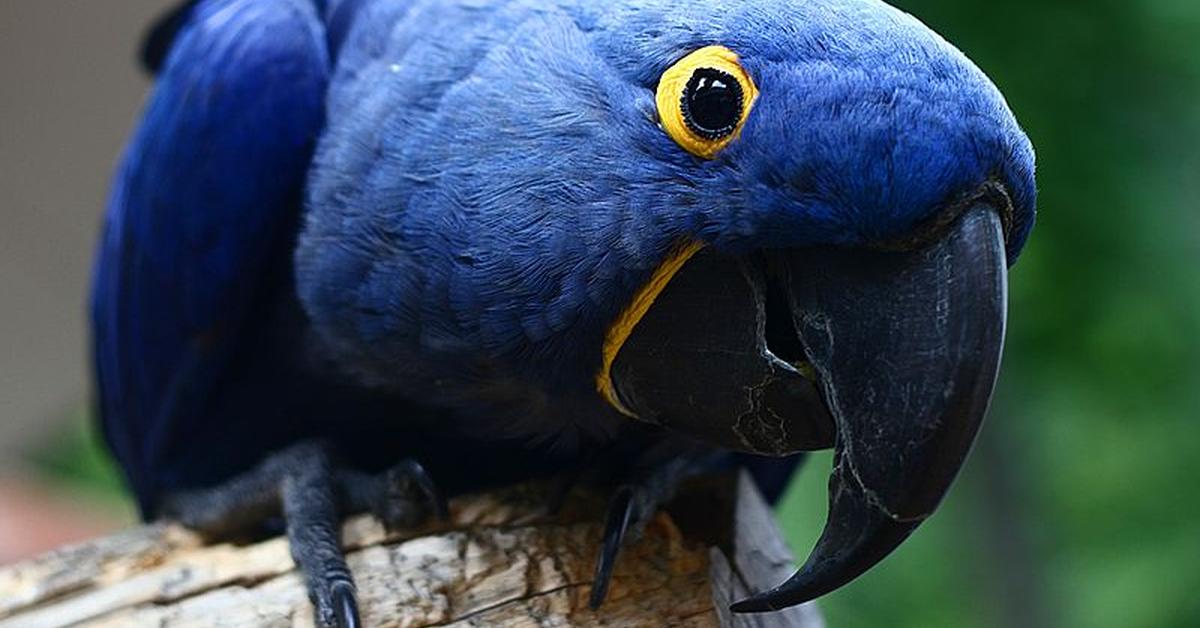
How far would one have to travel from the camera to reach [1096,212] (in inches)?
80.9

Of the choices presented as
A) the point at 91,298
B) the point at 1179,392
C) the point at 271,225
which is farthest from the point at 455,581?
the point at 1179,392

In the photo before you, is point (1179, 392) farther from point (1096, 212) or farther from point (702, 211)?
point (702, 211)

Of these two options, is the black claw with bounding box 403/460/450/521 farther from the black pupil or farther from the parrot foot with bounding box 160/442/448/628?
the black pupil

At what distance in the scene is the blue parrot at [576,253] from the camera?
89 cm

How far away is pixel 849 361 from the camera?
0.89 m

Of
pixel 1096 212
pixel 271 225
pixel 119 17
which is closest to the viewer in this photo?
pixel 271 225

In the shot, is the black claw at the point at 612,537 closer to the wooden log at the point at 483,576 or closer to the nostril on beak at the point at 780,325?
the wooden log at the point at 483,576

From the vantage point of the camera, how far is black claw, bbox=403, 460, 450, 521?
1219 mm

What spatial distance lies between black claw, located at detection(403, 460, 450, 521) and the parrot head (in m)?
0.17

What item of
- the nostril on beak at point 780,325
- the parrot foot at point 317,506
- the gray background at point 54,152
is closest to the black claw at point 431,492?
the parrot foot at point 317,506

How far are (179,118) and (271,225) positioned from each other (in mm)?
214

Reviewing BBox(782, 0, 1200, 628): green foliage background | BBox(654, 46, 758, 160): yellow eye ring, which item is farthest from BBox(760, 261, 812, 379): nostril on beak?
BBox(782, 0, 1200, 628): green foliage background

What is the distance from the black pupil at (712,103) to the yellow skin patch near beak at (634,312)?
9cm

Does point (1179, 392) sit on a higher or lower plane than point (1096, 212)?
lower
